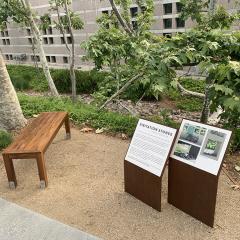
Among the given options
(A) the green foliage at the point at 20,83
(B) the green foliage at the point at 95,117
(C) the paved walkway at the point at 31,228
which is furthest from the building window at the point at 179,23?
(C) the paved walkway at the point at 31,228

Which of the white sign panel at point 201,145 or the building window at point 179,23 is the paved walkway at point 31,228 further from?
the building window at point 179,23

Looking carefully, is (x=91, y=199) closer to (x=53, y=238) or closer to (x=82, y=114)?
(x=53, y=238)

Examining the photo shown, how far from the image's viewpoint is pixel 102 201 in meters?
3.82

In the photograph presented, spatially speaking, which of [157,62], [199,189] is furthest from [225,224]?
[157,62]

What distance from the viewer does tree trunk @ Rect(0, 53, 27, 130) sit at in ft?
18.7

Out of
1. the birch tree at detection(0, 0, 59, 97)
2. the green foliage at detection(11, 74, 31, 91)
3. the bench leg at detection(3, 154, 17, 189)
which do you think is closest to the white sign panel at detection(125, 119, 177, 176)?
the bench leg at detection(3, 154, 17, 189)

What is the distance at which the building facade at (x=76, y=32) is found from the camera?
11.5 m

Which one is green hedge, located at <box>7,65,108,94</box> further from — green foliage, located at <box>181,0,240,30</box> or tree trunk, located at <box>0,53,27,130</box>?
tree trunk, located at <box>0,53,27,130</box>

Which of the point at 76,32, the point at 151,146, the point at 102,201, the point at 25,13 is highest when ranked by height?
the point at 25,13

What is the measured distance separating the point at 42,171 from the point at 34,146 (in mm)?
310

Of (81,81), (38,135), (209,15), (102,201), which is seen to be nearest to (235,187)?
(102,201)

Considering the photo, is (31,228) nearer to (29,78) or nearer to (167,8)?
(167,8)

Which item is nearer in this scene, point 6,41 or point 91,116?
point 91,116

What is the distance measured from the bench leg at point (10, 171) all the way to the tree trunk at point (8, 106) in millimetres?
1959
